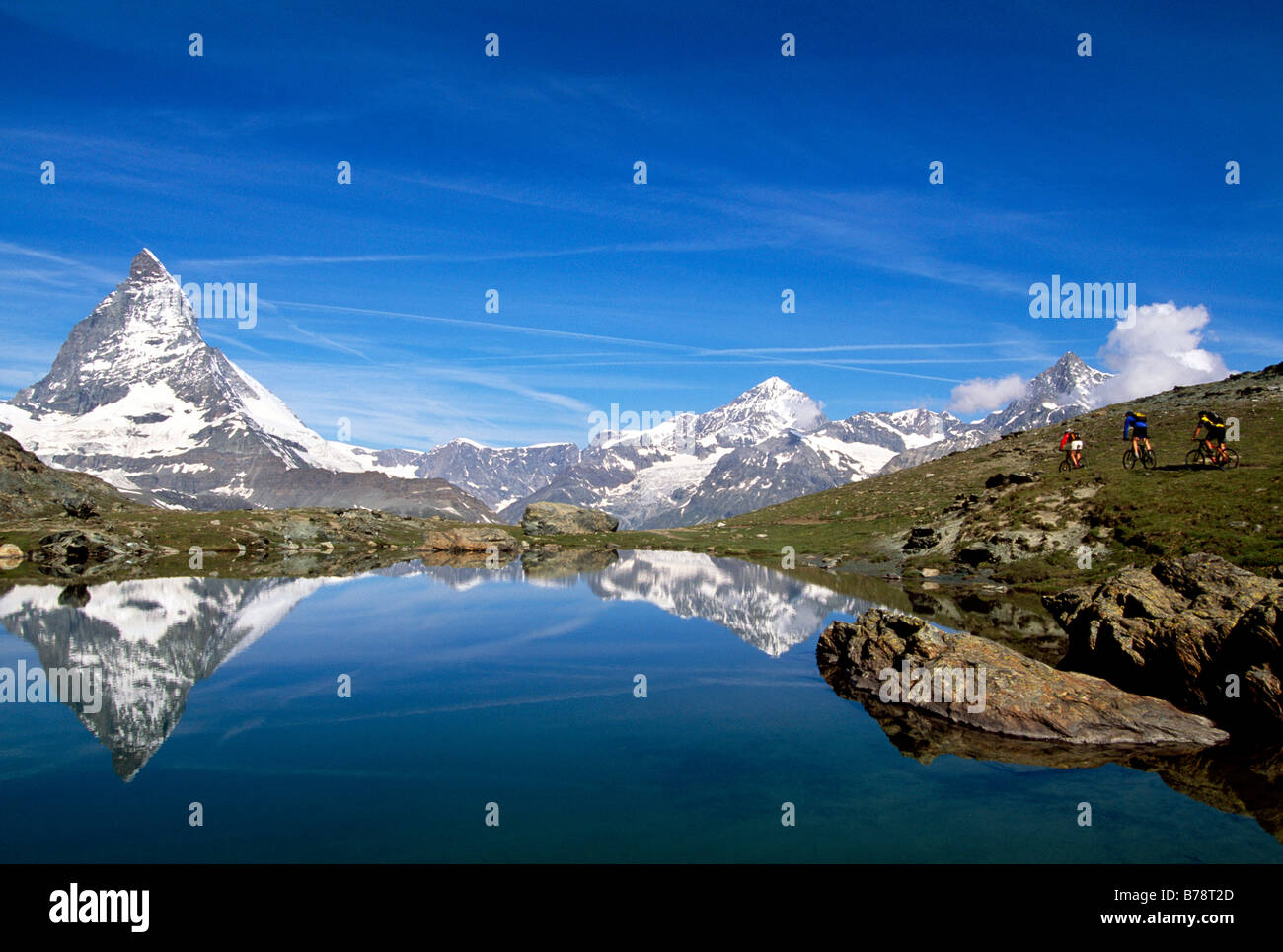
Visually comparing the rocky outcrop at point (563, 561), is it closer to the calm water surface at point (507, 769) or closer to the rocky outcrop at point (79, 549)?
the calm water surface at point (507, 769)

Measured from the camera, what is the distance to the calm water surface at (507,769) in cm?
1773

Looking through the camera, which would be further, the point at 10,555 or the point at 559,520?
the point at 559,520

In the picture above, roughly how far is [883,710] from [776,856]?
525 inches

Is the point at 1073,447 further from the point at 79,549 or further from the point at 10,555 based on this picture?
the point at 10,555

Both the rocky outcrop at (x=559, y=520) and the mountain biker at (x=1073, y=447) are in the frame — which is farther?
the rocky outcrop at (x=559, y=520)

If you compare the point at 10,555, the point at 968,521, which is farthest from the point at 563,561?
the point at 10,555

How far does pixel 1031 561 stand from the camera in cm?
6225

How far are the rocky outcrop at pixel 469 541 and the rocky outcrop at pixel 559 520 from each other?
58.0 feet

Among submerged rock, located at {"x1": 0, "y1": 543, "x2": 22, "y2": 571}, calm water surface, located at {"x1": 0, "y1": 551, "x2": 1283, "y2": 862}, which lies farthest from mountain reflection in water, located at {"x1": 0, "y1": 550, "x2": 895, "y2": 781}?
submerged rock, located at {"x1": 0, "y1": 543, "x2": 22, "y2": 571}

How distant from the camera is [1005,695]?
27.0 metres

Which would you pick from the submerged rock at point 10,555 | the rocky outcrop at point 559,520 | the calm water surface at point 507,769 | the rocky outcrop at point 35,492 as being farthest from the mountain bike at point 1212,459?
the rocky outcrop at point 35,492

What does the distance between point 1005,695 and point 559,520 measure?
124477 mm
